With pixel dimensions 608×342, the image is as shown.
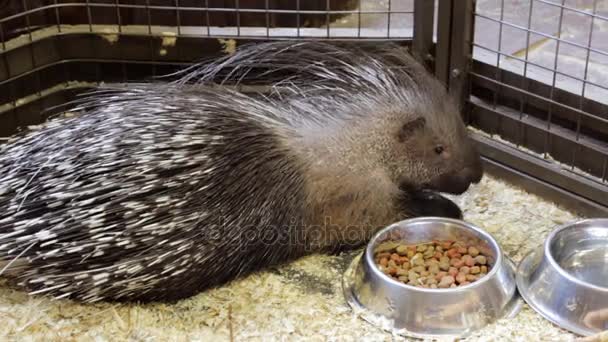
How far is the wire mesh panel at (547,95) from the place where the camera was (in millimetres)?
2742

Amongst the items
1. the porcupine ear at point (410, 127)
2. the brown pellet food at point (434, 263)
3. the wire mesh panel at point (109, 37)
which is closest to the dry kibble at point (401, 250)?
the brown pellet food at point (434, 263)

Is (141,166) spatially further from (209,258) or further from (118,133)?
(209,258)

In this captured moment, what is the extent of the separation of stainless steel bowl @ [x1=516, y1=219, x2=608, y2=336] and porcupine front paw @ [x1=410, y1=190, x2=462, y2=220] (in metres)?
0.29

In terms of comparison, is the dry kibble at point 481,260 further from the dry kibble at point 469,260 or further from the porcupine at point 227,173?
the porcupine at point 227,173

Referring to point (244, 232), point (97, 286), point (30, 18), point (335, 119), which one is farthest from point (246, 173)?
point (30, 18)

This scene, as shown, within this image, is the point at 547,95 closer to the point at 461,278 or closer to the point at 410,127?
the point at 410,127

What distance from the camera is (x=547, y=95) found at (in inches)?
113

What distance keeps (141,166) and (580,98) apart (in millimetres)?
1359

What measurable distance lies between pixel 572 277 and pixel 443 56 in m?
0.97

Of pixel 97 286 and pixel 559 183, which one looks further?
pixel 559 183

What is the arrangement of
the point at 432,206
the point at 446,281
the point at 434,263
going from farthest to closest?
the point at 432,206 < the point at 434,263 < the point at 446,281

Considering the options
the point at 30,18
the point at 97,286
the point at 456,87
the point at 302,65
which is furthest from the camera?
the point at 30,18

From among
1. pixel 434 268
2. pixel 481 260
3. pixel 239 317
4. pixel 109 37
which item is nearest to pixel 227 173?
pixel 239 317

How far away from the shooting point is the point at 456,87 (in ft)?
9.84
